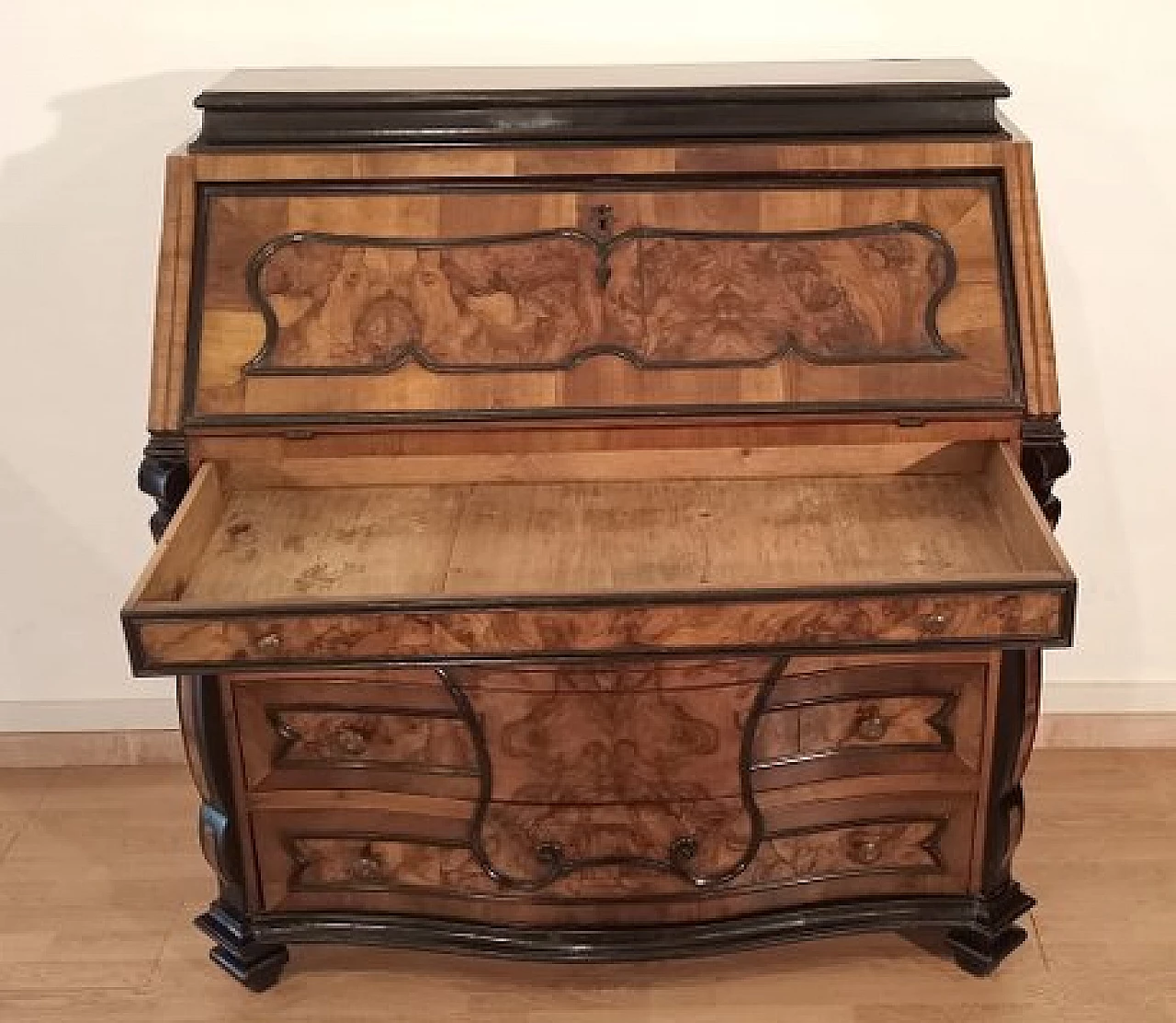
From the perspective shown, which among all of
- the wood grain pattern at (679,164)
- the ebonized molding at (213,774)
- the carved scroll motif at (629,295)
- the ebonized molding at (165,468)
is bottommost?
the ebonized molding at (213,774)

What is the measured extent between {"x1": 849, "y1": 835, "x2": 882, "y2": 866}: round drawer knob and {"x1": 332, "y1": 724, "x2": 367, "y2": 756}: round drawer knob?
710mm

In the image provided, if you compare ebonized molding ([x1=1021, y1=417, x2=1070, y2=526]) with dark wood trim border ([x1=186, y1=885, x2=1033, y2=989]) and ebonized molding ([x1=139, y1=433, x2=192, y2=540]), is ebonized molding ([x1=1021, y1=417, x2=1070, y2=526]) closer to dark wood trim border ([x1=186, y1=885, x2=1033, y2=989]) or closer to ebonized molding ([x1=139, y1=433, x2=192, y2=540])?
dark wood trim border ([x1=186, y1=885, x2=1033, y2=989])

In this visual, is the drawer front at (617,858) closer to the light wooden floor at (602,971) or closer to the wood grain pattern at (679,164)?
the light wooden floor at (602,971)

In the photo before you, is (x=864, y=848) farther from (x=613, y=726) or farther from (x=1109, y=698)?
(x=1109, y=698)

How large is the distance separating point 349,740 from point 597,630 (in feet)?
1.56

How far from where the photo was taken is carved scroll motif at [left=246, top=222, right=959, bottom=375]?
2.10m

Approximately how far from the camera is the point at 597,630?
184 centimetres

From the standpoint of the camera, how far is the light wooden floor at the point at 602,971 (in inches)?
90.3

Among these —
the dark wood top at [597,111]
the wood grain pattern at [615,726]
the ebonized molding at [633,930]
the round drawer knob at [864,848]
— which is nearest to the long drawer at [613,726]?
the wood grain pattern at [615,726]

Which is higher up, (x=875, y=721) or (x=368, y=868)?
(x=875, y=721)

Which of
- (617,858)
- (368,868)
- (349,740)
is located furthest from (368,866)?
(617,858)

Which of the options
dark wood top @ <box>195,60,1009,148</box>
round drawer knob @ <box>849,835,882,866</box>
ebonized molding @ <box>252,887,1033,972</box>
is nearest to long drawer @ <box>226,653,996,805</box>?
round drawer knob @ <box>849,835,882,866</box>

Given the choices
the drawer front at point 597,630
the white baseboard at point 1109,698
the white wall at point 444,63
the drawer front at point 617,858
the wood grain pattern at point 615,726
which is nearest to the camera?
the drawer front at point 597,630

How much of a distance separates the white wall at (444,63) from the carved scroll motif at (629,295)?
484mm
